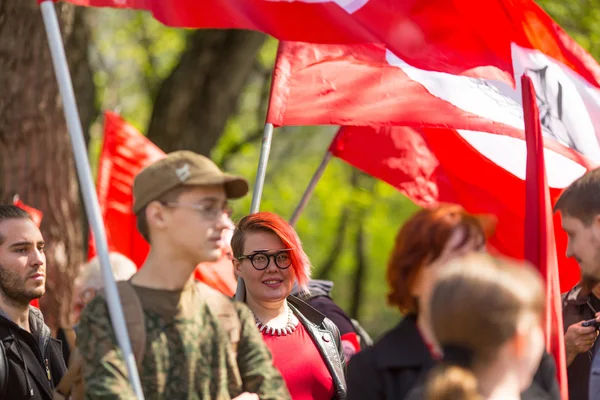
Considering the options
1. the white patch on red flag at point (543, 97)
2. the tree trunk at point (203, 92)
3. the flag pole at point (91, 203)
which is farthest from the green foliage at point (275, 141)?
the flag pole at point (91, 203)

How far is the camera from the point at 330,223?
80.8 ft

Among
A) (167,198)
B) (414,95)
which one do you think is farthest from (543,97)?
(167,198)

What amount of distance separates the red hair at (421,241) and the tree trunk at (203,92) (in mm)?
8798

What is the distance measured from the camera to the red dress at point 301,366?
451 cm

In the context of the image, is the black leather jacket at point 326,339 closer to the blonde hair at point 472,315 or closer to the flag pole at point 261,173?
the flag pole at point 261,173

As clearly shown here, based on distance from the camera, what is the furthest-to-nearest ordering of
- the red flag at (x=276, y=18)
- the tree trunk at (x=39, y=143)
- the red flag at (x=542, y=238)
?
the tree trunk at (x=39, y=143)
the red flag at (x=276, y=18)
the red flag at (x=542, y=238)

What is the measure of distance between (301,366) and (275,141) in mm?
18395

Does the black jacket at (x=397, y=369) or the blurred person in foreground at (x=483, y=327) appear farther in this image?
the black jacket at (x=397, y=369)

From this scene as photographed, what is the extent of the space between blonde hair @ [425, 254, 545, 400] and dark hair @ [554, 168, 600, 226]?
126 centimetres

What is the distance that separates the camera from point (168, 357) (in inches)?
Answer: 126

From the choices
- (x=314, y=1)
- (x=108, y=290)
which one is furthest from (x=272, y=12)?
(x=108, y=290)

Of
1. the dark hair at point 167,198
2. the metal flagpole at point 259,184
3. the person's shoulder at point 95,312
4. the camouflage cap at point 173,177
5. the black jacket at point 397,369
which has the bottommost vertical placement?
the black jacket at point 397,369

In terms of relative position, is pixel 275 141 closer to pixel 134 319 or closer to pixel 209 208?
pixel 209 208

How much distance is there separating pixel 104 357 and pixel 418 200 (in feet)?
13.8
